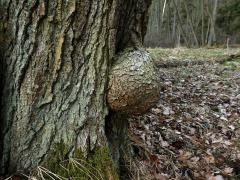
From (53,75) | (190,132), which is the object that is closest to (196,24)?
Result: (190,132)

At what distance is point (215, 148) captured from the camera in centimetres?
416

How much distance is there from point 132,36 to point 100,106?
1.83ft

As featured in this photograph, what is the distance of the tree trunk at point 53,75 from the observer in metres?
2.20

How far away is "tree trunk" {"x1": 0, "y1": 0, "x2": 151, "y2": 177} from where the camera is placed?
2.20 metres

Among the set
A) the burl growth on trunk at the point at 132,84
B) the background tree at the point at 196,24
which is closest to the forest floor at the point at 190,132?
the burl growth on trunk at the point at 132,84

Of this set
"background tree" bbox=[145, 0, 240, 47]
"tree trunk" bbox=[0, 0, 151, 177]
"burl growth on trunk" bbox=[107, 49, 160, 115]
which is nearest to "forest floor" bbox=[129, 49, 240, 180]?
"burl growth on trunk" bbox=[107, 49, 160, 115]

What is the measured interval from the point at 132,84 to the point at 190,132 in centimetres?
228

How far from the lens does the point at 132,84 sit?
238 cm

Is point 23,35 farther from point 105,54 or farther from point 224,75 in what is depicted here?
point 224,75

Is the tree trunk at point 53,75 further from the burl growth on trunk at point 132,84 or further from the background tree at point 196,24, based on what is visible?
the background tree at point 196,24

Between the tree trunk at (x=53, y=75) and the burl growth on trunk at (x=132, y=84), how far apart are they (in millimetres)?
66

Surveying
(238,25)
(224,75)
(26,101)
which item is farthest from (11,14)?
(238,25)

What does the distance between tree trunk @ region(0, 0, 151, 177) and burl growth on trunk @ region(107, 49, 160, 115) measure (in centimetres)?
7

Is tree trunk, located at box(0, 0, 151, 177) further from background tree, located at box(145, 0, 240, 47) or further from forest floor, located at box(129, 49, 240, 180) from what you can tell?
background tree, located at box(145, 0, 240, 47)
